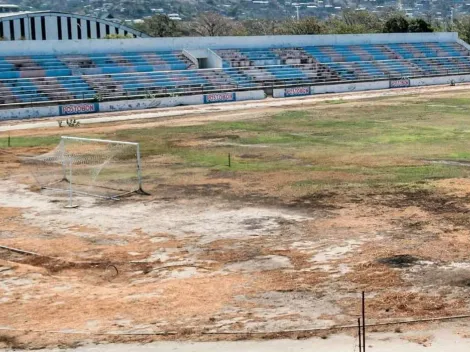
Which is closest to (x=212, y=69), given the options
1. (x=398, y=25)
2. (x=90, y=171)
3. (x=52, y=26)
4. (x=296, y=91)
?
(x=296, y=91)

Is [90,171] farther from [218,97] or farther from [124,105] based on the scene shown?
[218,97]

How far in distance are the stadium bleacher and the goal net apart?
27.0m

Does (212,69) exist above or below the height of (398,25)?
below

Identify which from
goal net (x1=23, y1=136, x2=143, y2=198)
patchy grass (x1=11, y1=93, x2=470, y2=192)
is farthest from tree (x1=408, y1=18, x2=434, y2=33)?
goal net (x1=23, y1=136, x2=143, y2=198)

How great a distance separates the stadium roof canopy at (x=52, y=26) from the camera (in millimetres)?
Result: 100312

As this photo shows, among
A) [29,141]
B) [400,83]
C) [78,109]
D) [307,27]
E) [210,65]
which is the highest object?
[307,27]

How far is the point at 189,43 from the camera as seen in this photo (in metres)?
80.7

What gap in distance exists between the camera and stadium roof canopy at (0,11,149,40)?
10031 cm

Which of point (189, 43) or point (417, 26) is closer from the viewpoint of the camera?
point (189, 43)

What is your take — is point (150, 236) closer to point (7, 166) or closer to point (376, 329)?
point (376, 329)

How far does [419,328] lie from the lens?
14812mm

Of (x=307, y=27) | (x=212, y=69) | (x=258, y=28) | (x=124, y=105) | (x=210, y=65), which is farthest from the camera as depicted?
(x=258, y=28)

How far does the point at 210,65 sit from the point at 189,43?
3.10 metres

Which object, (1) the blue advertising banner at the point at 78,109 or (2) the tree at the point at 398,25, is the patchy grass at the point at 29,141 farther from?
(2) the tree at the point at 398,25
